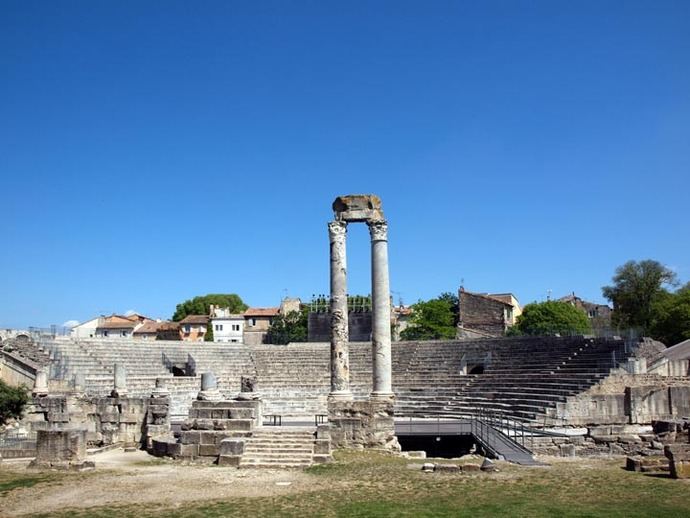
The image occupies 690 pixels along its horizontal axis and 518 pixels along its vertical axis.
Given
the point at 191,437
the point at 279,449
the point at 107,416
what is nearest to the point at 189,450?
the point at 191,437

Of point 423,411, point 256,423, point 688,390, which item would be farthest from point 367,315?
point 256,423

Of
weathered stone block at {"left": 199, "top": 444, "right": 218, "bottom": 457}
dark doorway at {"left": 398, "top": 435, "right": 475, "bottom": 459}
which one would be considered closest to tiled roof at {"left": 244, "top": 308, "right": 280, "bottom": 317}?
dark doorway at {"left": 398, "top": 435, "right": 475, "bottom": 459}

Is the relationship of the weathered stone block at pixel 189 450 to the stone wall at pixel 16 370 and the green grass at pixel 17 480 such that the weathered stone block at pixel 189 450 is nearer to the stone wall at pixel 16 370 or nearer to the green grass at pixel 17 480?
the green grass at pixel 17 480

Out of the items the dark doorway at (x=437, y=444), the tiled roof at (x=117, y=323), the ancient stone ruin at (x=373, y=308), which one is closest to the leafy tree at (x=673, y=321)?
the dark doorway at (x=437, y=444)

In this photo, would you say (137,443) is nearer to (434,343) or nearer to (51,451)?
(51,451)

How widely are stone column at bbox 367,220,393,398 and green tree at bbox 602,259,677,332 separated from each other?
4265 centimetres

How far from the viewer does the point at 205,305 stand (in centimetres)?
8500

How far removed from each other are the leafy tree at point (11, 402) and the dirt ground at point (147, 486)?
4.88 meters

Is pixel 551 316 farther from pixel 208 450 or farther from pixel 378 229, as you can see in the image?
pixel 208 450

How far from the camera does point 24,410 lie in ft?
72.8

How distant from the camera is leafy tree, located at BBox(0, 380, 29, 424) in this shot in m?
20.5

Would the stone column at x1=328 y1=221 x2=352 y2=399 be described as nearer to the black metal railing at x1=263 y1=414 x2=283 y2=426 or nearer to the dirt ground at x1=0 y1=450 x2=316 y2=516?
the black metal railing at x1=263 y1=414 x2=283 y2=426

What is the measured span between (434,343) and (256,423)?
71.0 feet

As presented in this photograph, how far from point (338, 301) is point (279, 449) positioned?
5.10m
